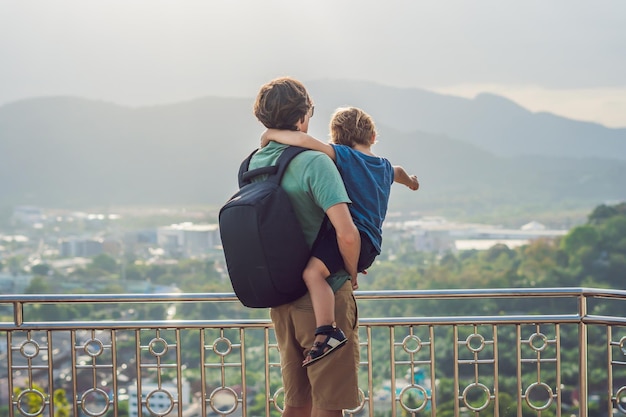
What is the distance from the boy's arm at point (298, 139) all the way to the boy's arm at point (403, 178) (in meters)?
0.27

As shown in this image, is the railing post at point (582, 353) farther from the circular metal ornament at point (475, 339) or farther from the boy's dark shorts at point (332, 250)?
the boy's dark shorts at point (332, 250)

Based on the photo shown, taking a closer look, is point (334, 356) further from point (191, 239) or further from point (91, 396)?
point (191, 239)

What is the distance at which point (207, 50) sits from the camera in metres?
49.3

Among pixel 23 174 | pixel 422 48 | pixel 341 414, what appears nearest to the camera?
pixel 341 414

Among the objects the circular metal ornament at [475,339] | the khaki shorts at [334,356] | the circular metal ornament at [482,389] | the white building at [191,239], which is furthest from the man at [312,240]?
the white building at [191,239]

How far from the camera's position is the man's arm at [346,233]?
2.09m

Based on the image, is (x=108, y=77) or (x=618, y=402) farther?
(x=108, y=77)

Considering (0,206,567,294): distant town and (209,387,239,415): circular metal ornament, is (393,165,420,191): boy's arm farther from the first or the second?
(0,206,567,294): distant town

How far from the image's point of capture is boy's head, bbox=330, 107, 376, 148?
2.30 metres

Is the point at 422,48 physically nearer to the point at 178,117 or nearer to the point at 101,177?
the point at 178,117

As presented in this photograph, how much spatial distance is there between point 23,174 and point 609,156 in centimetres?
2871

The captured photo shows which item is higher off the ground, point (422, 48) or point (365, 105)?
point (422, 48)

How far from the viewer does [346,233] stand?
2105 millimetres

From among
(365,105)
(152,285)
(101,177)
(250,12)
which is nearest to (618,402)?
(152,285)
